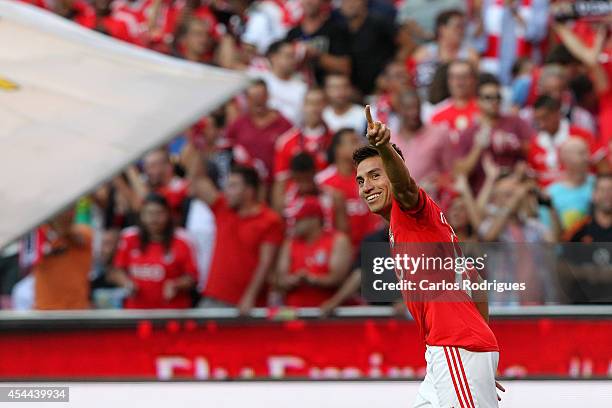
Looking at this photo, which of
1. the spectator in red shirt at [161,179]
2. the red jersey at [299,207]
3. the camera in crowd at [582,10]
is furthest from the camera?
the camera in crowd at [582,10]

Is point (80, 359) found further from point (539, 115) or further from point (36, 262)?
point (539, 115)

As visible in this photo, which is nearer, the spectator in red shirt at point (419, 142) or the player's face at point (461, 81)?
the spectator in red shirt at point (419, 142)

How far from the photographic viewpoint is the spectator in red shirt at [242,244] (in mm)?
8477

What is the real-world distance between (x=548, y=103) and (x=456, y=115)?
696mm

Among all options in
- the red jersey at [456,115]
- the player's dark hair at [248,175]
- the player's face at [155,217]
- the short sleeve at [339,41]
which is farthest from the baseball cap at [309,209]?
the short sleeve at [339,41]

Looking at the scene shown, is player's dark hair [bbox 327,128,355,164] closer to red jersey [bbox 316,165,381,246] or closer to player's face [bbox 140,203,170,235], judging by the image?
red jersey [bbox 316,165,381,246]

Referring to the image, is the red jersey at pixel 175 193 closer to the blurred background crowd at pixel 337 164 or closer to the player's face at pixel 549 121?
the blurred background crowd at pixel 337 164

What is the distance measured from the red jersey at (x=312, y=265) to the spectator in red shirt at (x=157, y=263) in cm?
79

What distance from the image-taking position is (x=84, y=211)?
9.74 meters

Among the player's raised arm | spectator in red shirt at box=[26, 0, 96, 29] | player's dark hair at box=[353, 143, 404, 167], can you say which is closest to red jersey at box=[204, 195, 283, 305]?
spectator in red shirt at box=[26, 0, 96, 29]

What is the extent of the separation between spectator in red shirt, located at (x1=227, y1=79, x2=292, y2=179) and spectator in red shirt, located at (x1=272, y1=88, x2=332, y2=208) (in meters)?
0.10

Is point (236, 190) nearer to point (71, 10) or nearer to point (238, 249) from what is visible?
point (238, 249)

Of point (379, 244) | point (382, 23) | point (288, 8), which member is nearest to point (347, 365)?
point (379, 244)

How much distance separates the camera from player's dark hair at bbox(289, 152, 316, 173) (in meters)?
8.57
